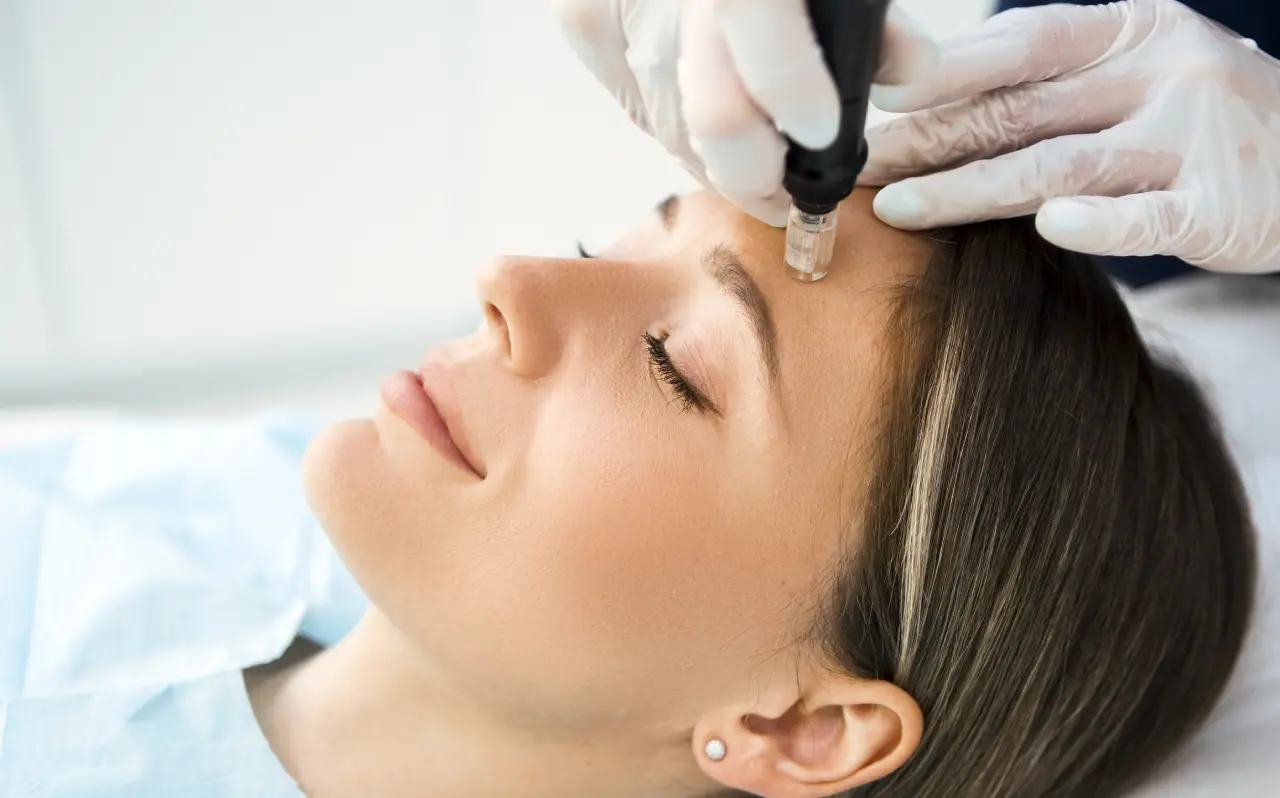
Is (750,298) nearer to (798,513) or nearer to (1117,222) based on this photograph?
(798,513)

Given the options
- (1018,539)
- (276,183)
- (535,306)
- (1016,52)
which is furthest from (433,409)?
(276,183)

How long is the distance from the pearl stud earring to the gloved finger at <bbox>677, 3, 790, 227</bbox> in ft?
1.62

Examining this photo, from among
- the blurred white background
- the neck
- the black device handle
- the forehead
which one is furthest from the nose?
the blurred white background

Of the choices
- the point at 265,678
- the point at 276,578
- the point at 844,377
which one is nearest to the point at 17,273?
the point at 276,578

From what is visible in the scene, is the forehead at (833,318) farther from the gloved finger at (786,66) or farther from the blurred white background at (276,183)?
the blurred white background at (276,183)

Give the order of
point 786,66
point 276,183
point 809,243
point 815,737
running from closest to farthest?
point 786,66 → point 809,243 → point 815,737 → point 276,183

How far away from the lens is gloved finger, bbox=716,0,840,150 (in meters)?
0.68

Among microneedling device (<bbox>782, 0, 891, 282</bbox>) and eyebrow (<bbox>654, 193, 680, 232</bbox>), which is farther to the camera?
eyebrow (<bbox>654, 193, 680, 232</bbox>)

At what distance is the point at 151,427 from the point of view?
146 cm

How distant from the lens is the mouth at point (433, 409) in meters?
0.87

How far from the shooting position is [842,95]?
70 cm

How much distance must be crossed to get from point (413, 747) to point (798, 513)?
1.60 feet

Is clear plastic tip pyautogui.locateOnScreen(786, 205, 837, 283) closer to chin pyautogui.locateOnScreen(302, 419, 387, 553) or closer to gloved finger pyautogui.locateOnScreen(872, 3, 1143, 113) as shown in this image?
gloved finger pyautogui.locateOnScreen(872, 3, 1143, 113)

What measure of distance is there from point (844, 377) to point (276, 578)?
84 centimetres
